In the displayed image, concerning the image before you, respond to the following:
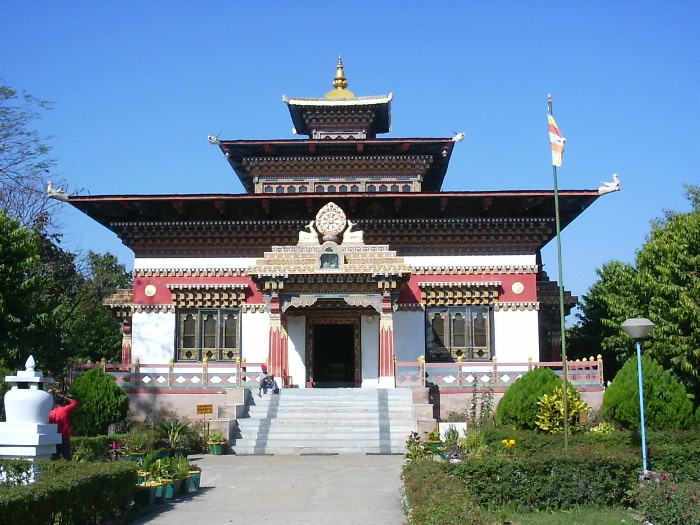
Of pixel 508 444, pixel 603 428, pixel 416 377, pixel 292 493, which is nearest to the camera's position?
pixel 292 493

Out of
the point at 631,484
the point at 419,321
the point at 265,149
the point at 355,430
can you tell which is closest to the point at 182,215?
the point at 265,149

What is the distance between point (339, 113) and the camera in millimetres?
33156

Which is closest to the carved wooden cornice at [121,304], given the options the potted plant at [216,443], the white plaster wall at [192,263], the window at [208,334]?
the white plaster wall at [192,263]

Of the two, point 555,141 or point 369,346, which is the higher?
point 555,141

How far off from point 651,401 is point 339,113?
1926 centimetres

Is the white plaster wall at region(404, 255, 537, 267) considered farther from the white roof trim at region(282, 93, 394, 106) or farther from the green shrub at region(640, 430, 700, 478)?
the green shrub at region(640, 430, 700, 478)

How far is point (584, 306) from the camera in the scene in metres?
35.9

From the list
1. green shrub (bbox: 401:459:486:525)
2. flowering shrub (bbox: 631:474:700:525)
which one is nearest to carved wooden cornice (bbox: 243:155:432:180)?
green shrub (bbox: 401:459:486:525)

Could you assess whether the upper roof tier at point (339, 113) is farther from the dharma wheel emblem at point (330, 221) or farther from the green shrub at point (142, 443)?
the green shrub at point (142, 443)

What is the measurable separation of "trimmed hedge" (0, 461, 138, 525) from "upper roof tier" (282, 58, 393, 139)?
2309 centimetres

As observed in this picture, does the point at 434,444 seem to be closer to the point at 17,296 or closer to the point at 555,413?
the point at 555,413

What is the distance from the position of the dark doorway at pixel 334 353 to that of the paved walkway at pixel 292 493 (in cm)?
923

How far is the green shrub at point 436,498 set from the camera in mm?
8859

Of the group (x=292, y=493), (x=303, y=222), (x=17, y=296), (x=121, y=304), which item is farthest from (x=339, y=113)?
(x=292, y=493)
